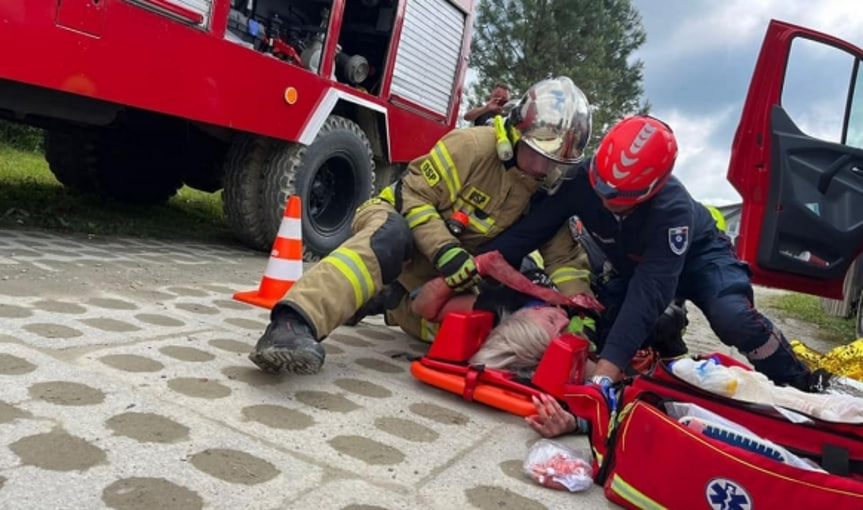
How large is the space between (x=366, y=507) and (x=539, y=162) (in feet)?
5.27

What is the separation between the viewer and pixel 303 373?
2.16 m

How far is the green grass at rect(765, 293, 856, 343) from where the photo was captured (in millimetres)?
6254

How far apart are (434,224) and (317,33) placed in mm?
2865

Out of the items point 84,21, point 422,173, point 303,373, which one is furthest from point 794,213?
point 84,21

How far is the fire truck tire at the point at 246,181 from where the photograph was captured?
15.8 ft

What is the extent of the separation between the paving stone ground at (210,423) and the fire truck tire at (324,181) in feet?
6.03

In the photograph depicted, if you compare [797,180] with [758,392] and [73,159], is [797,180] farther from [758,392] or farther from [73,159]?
[73,159]

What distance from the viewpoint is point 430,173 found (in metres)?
2.76

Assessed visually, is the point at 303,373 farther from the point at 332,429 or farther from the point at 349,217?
the point at 349,217

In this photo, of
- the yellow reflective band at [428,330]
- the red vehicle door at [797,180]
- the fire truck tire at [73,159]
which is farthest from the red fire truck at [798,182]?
the fire truck tire at [73,159]

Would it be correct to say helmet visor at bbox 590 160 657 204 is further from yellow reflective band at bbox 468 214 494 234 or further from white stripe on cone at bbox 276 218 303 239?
white stripe on cone at bbox 276 218 303 239

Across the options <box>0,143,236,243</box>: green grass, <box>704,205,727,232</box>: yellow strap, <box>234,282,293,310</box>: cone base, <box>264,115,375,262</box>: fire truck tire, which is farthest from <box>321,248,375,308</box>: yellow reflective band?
<box>0,143,236,243</box>: green grass

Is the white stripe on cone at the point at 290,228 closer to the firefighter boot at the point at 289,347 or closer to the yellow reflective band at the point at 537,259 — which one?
the yellow reflective band at the point at 537,259

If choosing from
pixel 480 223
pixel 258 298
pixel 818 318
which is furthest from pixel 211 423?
pixel 818 318
